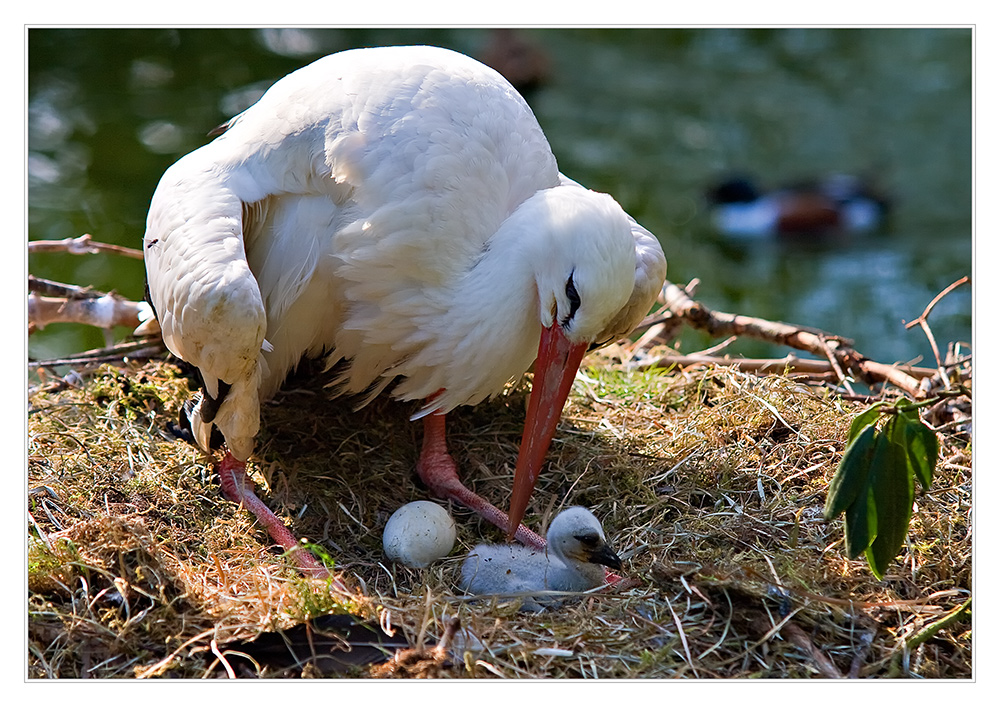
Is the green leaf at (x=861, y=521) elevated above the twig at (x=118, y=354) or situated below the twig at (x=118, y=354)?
above

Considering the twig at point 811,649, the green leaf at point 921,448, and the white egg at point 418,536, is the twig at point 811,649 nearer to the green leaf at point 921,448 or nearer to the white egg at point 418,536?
the green leaf at point 921,448

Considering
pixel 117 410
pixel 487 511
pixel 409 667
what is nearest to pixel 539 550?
pixel 487 511

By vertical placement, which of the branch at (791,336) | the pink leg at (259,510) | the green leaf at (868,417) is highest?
the green leaf at (868,417)

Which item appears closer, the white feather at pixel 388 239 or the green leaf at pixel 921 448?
the green leaf at pixel 921 448

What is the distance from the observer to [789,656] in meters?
2.44

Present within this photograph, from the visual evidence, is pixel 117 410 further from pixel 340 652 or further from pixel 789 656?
pixel 789 656

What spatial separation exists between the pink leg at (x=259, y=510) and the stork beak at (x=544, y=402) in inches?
22.9

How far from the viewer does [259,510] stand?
121 inches

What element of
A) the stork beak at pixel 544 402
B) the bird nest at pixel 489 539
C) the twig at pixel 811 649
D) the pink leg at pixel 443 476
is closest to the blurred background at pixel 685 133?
the bird nest at pixel 489 539

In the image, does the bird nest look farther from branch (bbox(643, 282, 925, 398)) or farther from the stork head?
the stork head

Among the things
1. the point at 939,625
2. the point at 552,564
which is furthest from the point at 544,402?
the point at 939,625

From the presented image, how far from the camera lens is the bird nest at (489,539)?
2424 millimetres

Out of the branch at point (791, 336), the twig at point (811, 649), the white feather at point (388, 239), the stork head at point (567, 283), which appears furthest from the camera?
the branch at point (791, 336)

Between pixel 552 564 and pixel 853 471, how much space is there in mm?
922
